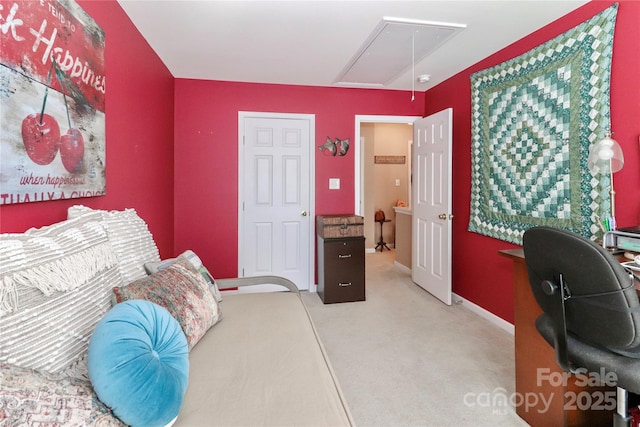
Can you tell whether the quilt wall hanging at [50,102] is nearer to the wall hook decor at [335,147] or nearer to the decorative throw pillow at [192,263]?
the decorative throw pillow at [192,263]

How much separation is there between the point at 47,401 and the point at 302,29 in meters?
2.58

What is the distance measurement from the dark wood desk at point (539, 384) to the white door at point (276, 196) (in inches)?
99.7

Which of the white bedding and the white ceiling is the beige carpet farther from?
the white ceiling

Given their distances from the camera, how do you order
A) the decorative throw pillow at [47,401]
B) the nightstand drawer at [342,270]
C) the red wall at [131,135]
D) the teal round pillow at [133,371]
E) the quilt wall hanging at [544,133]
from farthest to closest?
the nightstand drawer at [342,270]
the quilt wall hanging at [544,133]
the red wall at [131,135]
the teal round pillow at [133,371]
the decorative throw pillow at [47,401]

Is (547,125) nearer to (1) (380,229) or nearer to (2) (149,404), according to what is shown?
(2) (149,404)

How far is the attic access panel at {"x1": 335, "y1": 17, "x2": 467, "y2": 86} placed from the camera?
2.42m

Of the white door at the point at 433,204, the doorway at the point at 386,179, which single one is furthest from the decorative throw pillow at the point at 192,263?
the doorway at the point at 386,179

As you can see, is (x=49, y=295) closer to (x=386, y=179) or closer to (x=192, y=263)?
(x=192, y=263)

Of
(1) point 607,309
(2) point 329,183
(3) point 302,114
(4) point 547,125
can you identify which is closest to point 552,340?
(1) point 607,309

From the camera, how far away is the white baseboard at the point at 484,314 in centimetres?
285

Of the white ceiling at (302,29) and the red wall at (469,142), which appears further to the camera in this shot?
the white ceiling at (302,29)

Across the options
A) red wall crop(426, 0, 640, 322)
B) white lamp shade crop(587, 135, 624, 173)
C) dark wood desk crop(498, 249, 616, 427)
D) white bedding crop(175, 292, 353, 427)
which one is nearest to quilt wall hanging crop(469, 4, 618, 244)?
red wall crop(426, 0, 640, 322)

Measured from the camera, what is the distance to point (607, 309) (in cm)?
108

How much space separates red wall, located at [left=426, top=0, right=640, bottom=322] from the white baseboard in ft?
0.14
